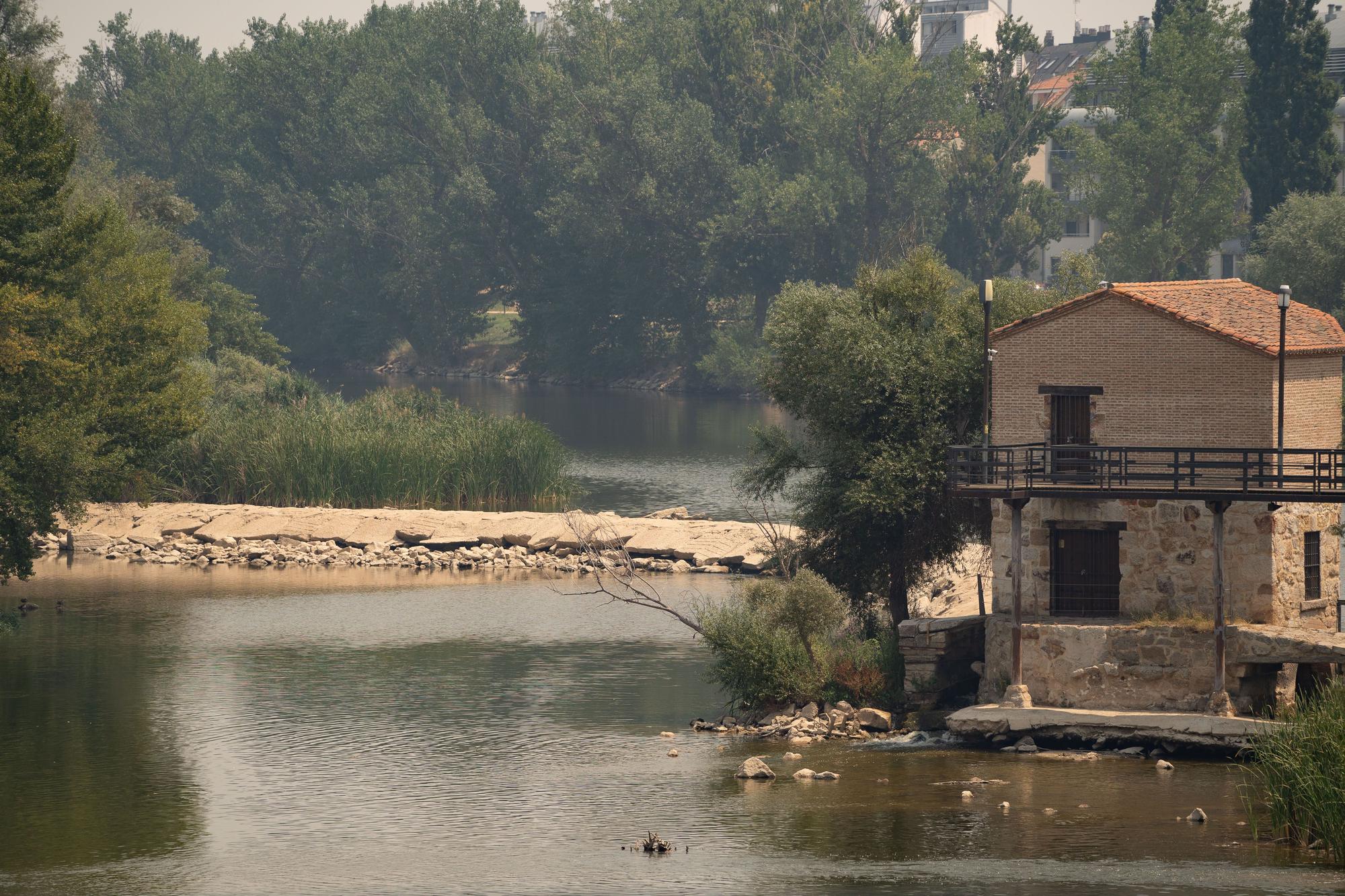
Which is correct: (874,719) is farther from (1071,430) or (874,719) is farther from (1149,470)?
(1149,470)

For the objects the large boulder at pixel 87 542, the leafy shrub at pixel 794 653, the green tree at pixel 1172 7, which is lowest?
the leafy shrub at pixel 794 653

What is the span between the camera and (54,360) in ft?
204

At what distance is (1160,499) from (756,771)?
1205 cm

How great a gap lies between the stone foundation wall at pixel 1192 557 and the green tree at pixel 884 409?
4317mm

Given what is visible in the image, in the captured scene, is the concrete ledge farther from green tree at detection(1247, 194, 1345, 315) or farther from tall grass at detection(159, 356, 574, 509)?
green tree at detection(1247, 194, 1345, 315)

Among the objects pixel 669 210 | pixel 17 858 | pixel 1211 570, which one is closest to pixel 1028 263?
pixel 669 210

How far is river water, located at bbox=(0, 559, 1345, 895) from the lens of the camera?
123 feet

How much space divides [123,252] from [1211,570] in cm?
5901

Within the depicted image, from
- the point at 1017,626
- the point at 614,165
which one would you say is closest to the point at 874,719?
the point at 1017,626

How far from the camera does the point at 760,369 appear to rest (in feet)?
192

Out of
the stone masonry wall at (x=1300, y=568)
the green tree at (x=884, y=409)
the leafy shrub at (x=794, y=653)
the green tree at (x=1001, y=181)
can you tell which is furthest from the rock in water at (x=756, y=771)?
the green tree at (x=1001, y=181)

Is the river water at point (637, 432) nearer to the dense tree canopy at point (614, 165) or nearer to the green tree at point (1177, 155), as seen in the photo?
the dense tree canopy at point (614, 165)

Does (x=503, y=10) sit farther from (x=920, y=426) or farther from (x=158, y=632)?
(x=920, y=426)

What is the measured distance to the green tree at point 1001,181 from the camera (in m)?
158
